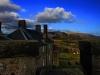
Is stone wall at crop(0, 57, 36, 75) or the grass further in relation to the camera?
the grass

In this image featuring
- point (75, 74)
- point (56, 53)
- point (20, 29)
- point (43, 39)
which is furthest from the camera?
point (56, 53)

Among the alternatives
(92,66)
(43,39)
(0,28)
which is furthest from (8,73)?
(43,39)

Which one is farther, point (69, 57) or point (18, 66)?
point (69, 57)

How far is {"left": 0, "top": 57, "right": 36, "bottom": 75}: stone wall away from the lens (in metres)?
2.89

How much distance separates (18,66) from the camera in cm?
294

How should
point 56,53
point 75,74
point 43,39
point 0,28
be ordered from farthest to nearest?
point 56,53, point 43,39, point 0,28, point 75,74

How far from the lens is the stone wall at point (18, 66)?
2.89m

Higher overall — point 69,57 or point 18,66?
point 18,66

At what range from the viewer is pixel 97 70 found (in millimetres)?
3039

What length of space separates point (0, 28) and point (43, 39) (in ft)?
36.4

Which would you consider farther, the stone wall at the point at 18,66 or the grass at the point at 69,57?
the grass at the point at 69,57

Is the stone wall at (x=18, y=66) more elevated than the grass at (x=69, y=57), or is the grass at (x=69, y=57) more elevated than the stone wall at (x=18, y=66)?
the stone wall at (x=18, y=66)

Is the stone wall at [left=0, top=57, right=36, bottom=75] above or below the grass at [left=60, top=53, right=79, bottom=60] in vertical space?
above

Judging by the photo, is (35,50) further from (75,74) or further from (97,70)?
(97,70)
